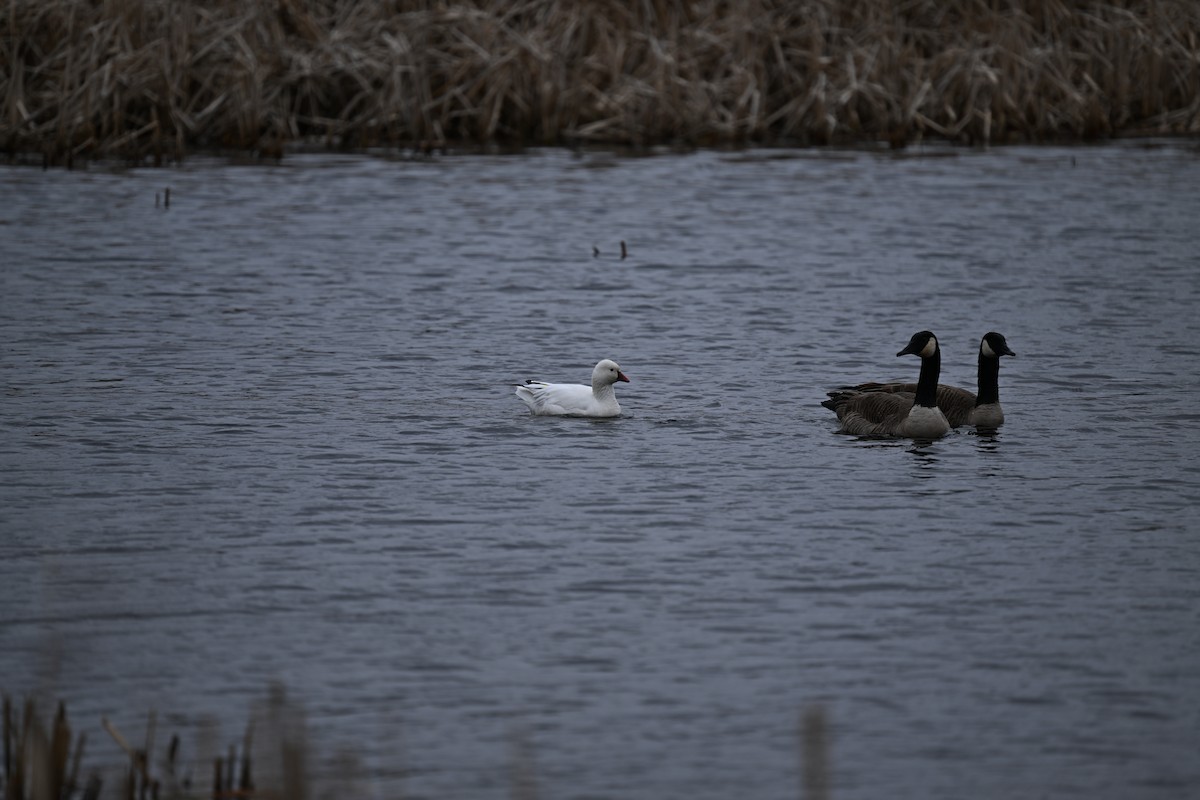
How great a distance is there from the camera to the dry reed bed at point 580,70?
94.8 ft

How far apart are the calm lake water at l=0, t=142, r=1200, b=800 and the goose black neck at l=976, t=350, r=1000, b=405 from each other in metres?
0.34

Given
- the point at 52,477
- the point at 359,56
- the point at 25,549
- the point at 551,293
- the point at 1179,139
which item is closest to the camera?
the point at 25,549

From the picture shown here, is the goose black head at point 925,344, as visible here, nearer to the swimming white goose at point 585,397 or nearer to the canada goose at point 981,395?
the canada goose at point 981,395

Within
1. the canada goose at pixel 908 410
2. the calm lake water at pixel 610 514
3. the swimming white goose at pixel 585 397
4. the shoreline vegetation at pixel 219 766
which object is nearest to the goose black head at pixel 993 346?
the canada goose at pixel 908 410

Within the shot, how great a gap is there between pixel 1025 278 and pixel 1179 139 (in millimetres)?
12706

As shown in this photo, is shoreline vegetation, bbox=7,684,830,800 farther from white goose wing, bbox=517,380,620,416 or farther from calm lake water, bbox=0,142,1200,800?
white goose wing, bbox=517,380,620,416

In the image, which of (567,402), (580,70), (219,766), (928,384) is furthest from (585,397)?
(580,70)

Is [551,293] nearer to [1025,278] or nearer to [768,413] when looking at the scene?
[1025,278]

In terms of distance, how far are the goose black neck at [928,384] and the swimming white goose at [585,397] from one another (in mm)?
2224

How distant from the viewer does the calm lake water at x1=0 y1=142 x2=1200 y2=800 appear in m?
7.79

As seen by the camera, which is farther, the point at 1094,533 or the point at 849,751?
the point at 1094,533

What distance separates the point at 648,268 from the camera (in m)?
23.3

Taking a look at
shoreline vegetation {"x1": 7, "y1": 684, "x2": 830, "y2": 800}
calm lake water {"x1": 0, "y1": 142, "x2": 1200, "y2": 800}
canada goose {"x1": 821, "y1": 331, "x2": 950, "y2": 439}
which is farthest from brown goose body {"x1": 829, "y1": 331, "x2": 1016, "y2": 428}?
shoreline vegetation {"x1": 7, "y1": 684, "x2": 830, "y2": 800}

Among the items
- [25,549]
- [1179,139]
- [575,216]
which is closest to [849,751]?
[25,549]
